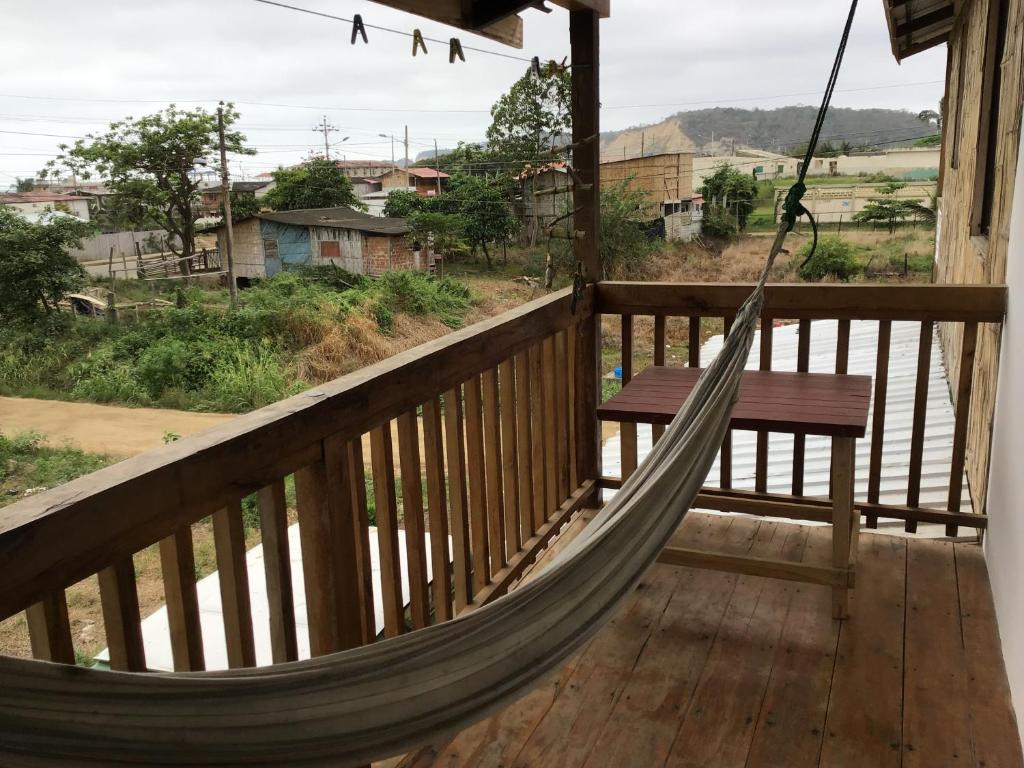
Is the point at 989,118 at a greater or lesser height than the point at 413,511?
greater

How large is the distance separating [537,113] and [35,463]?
11.2m

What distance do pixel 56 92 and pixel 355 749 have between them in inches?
955

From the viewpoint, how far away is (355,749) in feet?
2.62

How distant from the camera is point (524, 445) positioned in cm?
232

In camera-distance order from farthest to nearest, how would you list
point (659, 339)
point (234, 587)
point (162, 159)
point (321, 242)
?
point (162, 159) < point (321, 242) < point (659, 339) < point (234, 587)

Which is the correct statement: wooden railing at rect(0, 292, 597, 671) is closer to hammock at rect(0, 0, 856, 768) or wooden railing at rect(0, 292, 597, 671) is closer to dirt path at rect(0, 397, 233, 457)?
hammock at rect(0, 0, 856, 768)

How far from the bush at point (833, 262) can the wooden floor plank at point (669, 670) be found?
12.9 meters

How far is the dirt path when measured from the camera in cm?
1160

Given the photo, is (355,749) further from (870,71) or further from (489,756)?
(870,71)

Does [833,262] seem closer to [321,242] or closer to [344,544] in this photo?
[321,242]

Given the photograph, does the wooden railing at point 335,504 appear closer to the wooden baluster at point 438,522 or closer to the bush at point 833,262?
the wooden baluster at point 438,522

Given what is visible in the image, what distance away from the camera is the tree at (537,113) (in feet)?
8.92

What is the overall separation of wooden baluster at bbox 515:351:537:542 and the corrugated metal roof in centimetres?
75

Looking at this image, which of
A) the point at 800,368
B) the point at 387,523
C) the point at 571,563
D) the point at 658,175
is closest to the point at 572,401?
the point at 800,368
